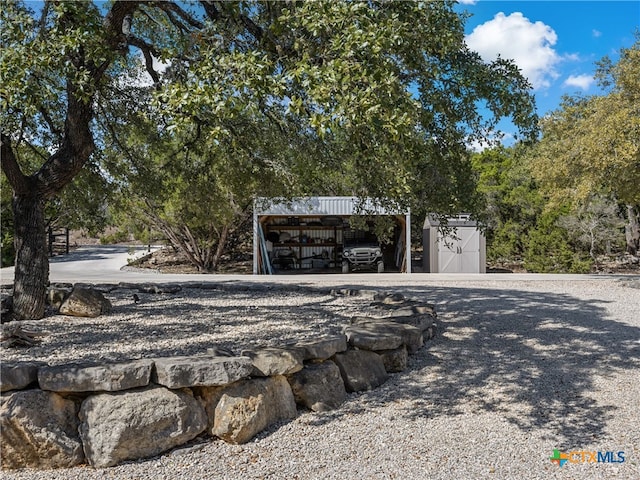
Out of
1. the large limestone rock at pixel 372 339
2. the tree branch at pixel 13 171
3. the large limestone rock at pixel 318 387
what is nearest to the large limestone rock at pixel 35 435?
the large limestone rock at pixel 318 387

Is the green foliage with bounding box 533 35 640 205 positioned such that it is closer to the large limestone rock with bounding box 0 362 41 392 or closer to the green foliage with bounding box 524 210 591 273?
the green foliage with bounding box 524 210 591 273

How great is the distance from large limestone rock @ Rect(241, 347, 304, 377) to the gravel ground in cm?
39

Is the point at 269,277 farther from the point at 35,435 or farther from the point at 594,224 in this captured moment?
the point at 35,435

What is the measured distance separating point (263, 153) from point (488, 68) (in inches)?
152

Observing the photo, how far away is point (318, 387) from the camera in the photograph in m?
4.09

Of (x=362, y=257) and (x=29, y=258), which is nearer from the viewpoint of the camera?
(x=29, y=258)

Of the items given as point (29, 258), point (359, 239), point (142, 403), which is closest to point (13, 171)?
point (29, 258)

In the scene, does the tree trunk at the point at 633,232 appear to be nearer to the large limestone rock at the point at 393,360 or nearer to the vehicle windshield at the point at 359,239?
the vehicle windshield at the point at 359,239

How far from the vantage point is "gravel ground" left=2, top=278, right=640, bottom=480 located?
10.4 ft

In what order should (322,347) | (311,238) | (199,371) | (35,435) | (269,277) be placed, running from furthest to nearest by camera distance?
1. (311,238)
2. (269,277)
3. (322,347)
4. (199,371)
5. (35,435)

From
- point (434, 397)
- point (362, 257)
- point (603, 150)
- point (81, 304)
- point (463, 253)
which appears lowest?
point (434, 397)

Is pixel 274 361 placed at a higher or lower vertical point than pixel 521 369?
higher

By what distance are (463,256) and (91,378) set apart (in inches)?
646

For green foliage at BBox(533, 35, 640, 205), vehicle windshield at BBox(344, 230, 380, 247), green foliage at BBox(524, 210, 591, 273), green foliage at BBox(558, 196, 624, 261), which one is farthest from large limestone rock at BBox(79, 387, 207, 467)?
green foliage at BBox(558, 196, 624, 261)
